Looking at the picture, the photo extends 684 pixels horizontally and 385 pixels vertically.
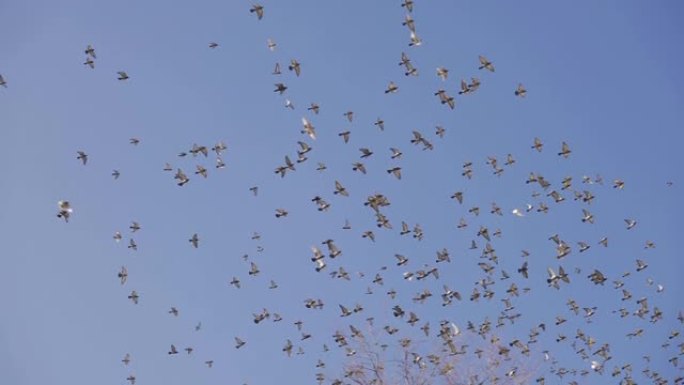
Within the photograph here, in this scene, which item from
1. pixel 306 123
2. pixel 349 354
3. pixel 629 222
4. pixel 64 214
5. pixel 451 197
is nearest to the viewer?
pixel 64 214

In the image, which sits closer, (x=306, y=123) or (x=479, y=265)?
(x=306, y=123)

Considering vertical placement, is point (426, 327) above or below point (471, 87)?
below

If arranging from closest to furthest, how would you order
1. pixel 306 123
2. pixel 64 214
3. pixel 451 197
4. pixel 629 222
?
1. pixel 64 214
2. pixel 306 123
3. pixel 451 197
4. pixel 629 222

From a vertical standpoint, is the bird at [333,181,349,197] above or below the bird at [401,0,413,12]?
below

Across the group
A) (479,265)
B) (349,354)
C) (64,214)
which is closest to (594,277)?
(479,265)

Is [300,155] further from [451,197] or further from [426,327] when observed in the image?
[426,327]

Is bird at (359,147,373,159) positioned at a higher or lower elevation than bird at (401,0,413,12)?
lower

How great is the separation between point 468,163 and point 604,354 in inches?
407

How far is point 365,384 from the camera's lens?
2938 centimetres

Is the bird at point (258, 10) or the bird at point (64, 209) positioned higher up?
the bird at point (258, 10)

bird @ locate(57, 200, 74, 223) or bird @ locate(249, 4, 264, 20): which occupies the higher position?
bird @ locate(249, 4, 264, 20)

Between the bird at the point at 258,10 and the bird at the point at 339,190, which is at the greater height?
the bird at the point at 258,10

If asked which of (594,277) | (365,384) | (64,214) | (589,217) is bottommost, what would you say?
(365,384)

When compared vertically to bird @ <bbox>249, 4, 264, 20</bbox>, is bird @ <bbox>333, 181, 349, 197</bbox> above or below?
below
